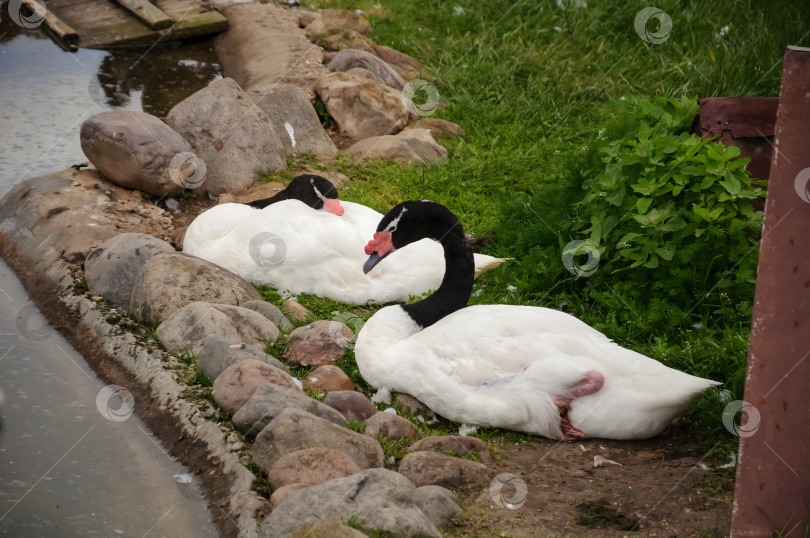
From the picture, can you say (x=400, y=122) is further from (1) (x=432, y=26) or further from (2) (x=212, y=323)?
(2) (x=212, y=323)

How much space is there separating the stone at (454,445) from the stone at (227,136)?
439 cm

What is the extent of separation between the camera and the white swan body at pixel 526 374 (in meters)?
4.89

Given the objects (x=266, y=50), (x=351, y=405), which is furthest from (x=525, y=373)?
(x=266, y=50)

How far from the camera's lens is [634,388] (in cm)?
489

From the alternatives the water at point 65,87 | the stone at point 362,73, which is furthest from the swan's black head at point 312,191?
the stone at point 362,73

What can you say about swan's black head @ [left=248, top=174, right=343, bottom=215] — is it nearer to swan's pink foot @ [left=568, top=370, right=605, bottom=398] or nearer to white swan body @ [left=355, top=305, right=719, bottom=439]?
white swan body @ [left=355, top=305, right=719, bottom=439]

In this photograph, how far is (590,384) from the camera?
16.1ft

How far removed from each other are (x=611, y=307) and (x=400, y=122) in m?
4.53

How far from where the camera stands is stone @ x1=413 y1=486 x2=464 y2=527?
159 inches

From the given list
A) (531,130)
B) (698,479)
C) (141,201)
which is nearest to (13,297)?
(141,201)

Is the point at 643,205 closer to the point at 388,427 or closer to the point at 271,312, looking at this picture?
the point at 388,427

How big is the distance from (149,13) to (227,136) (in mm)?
4371

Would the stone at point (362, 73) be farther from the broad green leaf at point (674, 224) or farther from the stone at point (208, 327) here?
the broad green leaf at point (674, 224)

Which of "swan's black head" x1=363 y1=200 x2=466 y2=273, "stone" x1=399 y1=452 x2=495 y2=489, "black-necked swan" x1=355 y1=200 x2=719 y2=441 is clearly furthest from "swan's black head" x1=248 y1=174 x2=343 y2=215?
"stone" x1=399 y1=452 x2=495 y2=489
